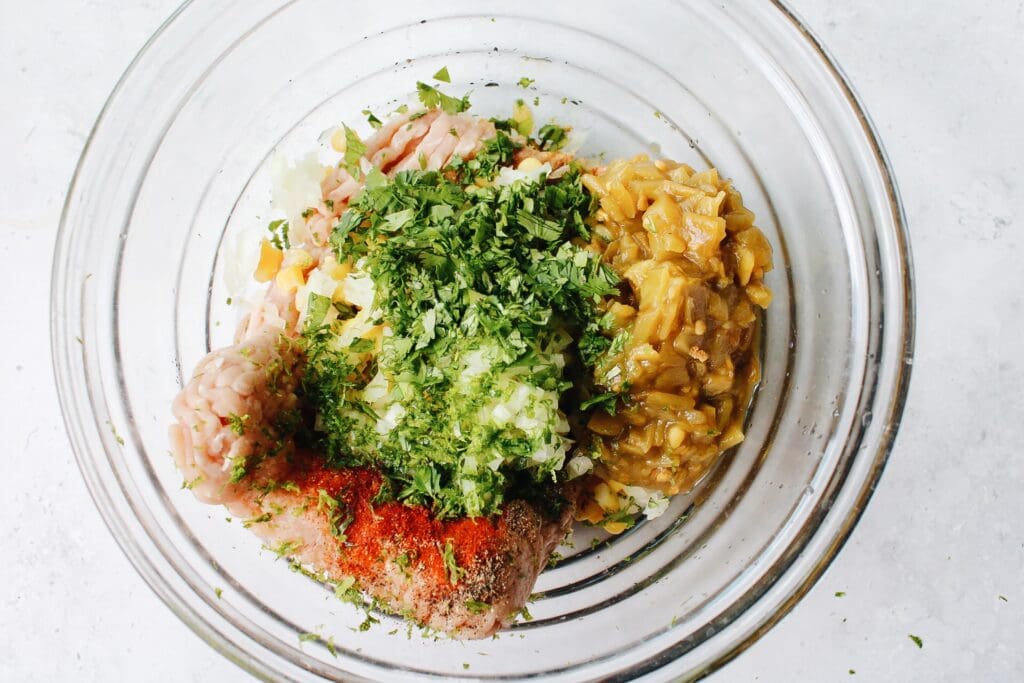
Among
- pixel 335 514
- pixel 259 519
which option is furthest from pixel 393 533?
pixel 259 519

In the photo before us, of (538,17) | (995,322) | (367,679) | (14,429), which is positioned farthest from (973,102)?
(14,429)

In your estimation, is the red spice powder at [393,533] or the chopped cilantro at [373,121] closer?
the red spice powder at [393,533]

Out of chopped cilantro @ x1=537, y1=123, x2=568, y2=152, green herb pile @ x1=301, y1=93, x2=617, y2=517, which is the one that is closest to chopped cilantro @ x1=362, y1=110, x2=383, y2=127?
green herb pile @ x1=301, y1=93, x2=617, y2=517

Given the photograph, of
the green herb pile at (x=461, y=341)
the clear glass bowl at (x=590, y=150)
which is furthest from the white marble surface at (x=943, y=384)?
the green herb pile at (x=461, y=341)

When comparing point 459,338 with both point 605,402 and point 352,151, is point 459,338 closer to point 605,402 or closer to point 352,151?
point 605,402

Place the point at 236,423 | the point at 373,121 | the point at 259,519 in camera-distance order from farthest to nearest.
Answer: the point at 373,121, the point at 259,519, the point at 236,423

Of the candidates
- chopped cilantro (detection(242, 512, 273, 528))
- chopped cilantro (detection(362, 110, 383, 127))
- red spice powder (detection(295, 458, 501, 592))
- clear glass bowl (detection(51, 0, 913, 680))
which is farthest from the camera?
chopped cilantro (detection(362, 110, 383, 127))

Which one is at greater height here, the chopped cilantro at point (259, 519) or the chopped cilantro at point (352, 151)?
the chopped cilantro at point (352, 151)

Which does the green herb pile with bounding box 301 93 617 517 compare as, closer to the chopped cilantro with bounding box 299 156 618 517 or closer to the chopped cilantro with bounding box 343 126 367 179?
the chopped cilantro with bounding box 299 156 618 517

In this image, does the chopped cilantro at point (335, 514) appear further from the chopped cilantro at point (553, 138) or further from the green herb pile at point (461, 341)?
the chopped cilantro at point (553, 138)

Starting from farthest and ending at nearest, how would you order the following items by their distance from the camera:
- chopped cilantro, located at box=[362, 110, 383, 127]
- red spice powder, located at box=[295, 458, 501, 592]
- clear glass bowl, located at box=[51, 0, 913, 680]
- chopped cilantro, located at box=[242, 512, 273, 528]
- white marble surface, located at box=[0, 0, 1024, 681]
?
1. white marble surface, located at box=[0, 0, 1024, 681]
2. chopped cilantro, located at box=[362, 110, 383, 127]
3. clear glass bowl, located at box=[51, 0, 913, 680]
4. chopped cilantro, located at box=[242, 512, 273, 528]
5. red spice powder, located at box=[295, 458, 501, 592]
